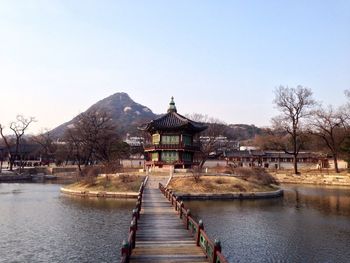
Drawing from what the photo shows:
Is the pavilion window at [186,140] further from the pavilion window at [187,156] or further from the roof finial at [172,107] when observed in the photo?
the roof finial at [172,107]

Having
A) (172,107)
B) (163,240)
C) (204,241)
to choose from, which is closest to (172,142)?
(172,107)

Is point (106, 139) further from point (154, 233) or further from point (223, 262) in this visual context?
point (223, 262)

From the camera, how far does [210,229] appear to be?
24625mm

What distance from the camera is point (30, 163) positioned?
374ft

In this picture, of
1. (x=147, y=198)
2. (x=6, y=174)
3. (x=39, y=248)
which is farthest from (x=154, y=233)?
(x=6, y=174)

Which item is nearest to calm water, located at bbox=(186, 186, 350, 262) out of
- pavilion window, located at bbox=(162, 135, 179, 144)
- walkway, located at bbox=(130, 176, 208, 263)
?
walkway, located at bbox=(130, 176, 208, 263)

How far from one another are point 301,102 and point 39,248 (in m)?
65.4

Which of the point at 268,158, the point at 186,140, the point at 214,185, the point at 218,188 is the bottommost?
the point at 218,188

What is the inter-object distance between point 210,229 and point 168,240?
7.63m

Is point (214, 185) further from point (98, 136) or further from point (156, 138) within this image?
point (98, 136)

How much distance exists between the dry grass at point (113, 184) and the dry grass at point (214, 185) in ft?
13.8

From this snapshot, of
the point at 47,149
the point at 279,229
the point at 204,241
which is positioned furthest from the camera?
the point at 47,149

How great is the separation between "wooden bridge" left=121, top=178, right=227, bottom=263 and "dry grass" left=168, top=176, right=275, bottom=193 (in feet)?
55.8

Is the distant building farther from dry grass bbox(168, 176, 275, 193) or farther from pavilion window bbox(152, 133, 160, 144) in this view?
dry grass bbox(168, 176, 275, 193)
